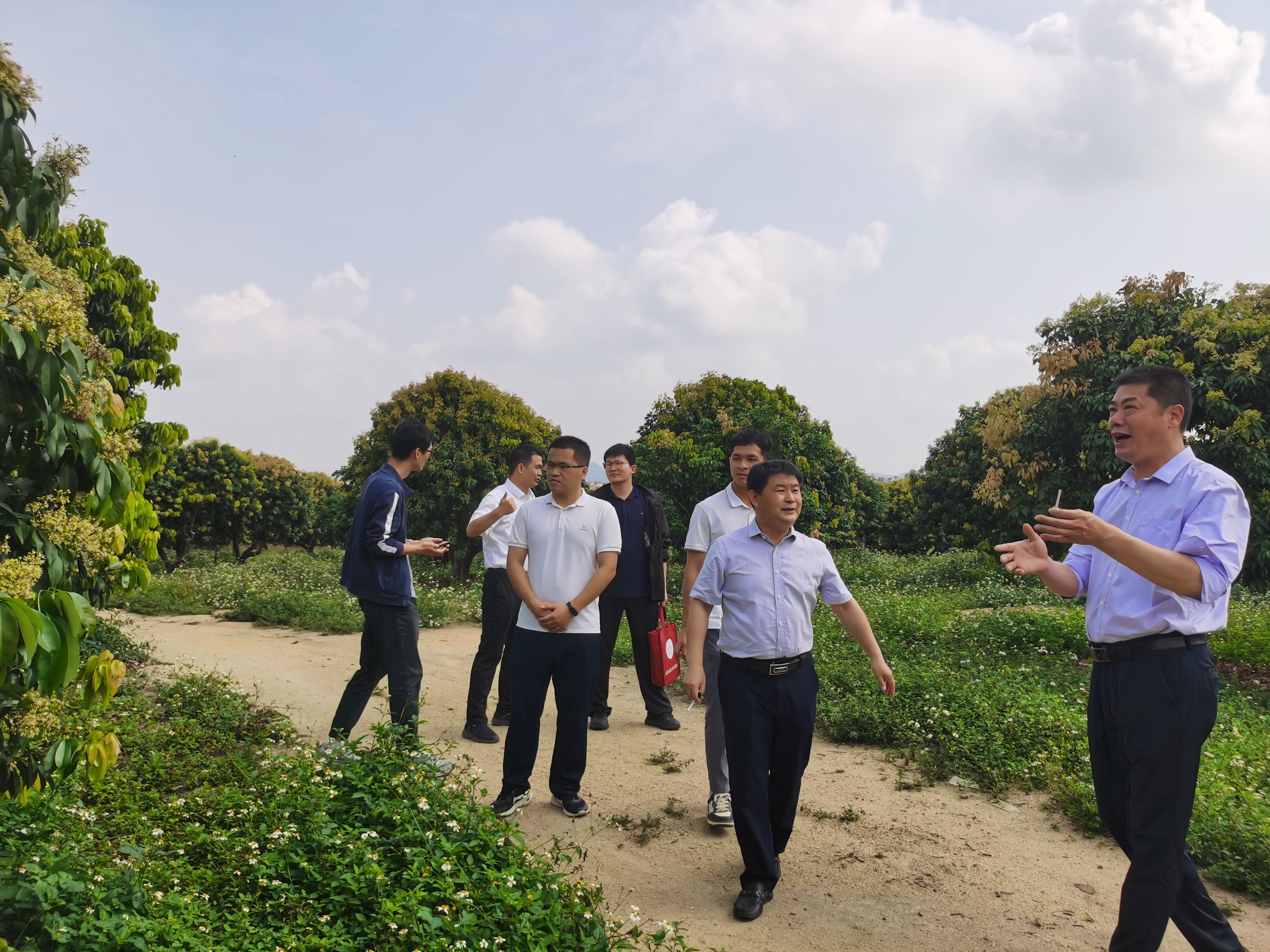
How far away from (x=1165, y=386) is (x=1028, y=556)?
2.61 ft

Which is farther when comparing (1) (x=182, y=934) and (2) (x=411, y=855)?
(2) (x=411, y=855)

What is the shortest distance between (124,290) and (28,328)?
5869mm

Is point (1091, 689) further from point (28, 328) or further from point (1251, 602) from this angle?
point (1251, 602)

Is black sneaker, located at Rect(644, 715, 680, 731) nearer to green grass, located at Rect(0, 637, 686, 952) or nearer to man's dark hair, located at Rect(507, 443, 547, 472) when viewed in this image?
man's dark hair, located at Rect(507, 443, 547, 472)

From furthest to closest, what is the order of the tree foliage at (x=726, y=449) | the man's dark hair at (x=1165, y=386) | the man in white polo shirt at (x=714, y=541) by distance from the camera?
the tree foliage at (x=726, y=449) < the man in white polo shirt at (x=714, y=541) < the man's dark hair at (x=1165, y=386)

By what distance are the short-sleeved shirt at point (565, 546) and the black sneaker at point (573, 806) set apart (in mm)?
953

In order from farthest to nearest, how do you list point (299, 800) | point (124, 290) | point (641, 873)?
point (124, 290), point (641, 873), point (299, 800)

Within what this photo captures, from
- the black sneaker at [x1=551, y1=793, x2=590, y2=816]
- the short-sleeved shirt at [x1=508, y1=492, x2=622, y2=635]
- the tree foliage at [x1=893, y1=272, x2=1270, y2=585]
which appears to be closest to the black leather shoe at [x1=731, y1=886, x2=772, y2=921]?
the black sneaker at [x1=551, y1=793, x2=590, y2=816]

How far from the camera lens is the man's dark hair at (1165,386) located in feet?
10.2

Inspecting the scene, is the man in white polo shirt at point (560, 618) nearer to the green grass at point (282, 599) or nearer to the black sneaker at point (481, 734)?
the black sneaker at point (481, 734)

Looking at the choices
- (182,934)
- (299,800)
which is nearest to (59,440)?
(182,934)

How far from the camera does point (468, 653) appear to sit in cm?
1005

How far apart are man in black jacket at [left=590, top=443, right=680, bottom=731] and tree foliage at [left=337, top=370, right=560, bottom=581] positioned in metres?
10.1

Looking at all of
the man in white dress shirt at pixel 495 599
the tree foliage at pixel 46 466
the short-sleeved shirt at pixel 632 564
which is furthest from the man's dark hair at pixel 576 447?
the tree foliage at pixel 46 466
